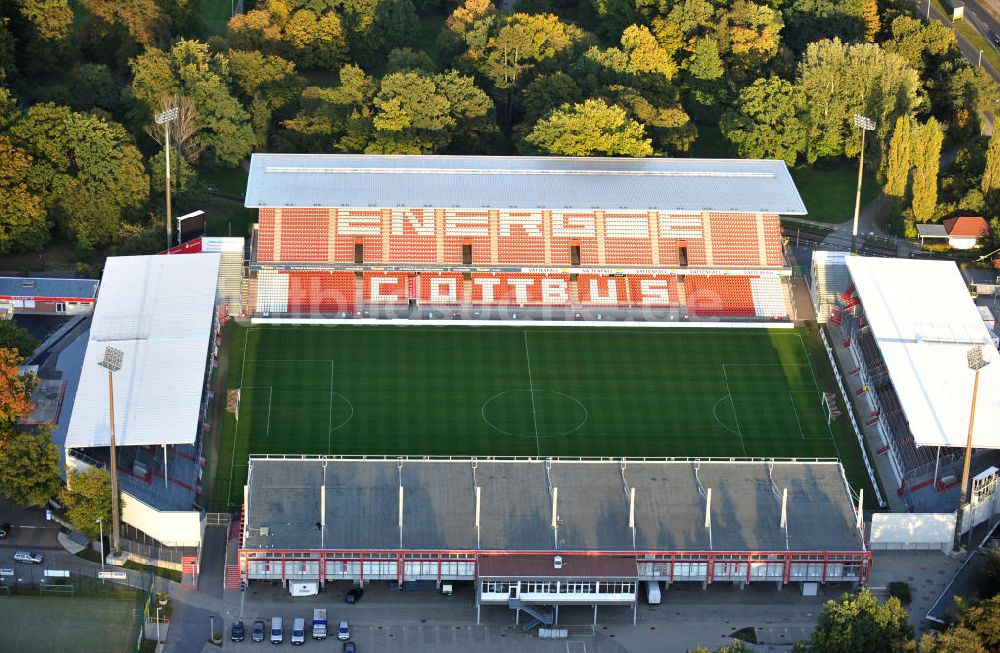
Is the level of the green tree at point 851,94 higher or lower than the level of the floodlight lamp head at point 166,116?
lower

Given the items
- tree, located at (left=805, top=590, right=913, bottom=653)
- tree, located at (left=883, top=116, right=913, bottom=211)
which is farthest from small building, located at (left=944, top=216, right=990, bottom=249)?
tree, located at (left=805, top=590, right=913, bottom=653)

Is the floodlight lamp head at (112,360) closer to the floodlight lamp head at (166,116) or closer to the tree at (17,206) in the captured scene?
the floodlight lamp head at (166,116)

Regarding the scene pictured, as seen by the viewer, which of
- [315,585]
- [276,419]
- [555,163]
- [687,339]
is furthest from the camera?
[555,163]

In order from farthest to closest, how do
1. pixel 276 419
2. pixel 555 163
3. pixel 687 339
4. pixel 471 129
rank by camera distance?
pixel 471 129 → pixel 555 163 → pixel 687 339 → pixel 276 419

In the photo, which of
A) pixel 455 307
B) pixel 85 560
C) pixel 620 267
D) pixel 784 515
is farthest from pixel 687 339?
pixel 85 560

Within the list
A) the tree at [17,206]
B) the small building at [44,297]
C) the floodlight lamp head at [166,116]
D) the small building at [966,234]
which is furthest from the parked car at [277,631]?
the small building at [966,234]

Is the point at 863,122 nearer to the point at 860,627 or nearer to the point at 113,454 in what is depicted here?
the point at 860,627

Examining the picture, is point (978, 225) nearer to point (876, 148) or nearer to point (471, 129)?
point (876, 148)
